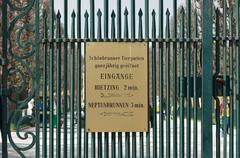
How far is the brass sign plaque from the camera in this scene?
756 centimetres

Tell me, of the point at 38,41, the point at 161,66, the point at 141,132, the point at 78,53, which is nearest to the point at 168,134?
the point at 141,132

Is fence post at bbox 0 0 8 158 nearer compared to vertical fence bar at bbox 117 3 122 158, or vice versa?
vertical fence bar at bbox 117 3 122 158

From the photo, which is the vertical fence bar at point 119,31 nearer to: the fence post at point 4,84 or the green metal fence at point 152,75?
the green metal fence at point 152,75

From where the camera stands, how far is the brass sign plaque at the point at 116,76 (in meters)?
7.56

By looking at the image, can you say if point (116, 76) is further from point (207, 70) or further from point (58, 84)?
point (207, 70)

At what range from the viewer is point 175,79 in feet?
24.9

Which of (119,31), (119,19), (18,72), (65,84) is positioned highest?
(119,19)

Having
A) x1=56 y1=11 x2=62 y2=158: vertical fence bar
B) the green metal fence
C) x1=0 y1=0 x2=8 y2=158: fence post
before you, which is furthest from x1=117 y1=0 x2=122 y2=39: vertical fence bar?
x1=0 y1=0 x2=8 y2=158: fence post

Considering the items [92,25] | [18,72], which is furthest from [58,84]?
[92,25]

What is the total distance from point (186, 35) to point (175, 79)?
→ 584mm

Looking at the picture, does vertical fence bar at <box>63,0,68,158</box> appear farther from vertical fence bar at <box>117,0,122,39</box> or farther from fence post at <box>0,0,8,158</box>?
fence post at <box>0,0,8,158</box>

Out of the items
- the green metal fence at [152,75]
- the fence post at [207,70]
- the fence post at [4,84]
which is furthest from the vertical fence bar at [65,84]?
the fence post at [207,70]

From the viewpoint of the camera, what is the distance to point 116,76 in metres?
7.55

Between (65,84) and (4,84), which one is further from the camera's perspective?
(4,84)
